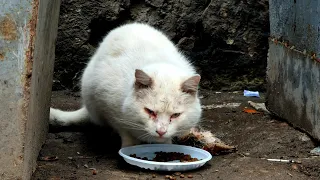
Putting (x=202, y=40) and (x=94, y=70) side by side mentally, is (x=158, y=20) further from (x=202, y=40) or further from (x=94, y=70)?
(x=94, y=70)

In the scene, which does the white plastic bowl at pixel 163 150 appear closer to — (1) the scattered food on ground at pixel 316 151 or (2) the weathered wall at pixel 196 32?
(1) the scattered food on ground at pixel 316 151

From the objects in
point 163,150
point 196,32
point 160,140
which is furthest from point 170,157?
point 196,32

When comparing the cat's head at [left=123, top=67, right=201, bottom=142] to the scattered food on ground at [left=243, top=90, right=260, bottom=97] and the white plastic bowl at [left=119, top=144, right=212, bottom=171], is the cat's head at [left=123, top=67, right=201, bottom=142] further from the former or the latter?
the scattered food on ground at [left=243, top=90, right=260, bottom=97]

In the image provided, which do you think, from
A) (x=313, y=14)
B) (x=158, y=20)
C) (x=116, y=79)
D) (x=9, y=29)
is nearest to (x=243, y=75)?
(x=158, y=20)

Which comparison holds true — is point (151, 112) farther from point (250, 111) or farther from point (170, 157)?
point (250, 111)

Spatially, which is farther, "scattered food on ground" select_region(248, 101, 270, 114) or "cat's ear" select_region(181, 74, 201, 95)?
"scattered food on ground" select_region(248, 101, 270, 114)

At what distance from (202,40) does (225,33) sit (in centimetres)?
27

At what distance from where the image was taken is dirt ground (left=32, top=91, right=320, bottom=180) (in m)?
4.00

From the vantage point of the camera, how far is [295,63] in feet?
16.3

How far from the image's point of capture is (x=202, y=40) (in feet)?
21.5

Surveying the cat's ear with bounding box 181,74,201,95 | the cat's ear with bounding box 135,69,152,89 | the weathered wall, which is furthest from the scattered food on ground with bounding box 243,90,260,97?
the cat's ear with bounding box 135,69,152,89

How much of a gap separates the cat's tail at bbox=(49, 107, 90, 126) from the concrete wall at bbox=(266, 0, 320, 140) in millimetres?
1742

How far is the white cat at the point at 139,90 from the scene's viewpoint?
13.2 feet

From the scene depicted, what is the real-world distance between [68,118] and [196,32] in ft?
6.71
